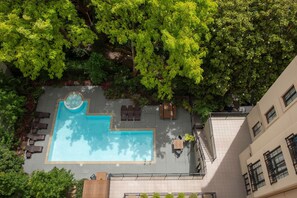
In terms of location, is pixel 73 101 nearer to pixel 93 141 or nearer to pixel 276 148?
pixel 93 141

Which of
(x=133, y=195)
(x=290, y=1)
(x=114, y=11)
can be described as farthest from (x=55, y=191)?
(x=290, y=1)

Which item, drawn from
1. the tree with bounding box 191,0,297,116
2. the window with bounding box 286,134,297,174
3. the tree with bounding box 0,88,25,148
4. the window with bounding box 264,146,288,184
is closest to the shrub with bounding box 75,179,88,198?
the tree with bounding box 0,88,25,148

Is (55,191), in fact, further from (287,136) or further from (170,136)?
(287,136)

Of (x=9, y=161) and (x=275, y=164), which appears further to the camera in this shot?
(x=9, y=161)

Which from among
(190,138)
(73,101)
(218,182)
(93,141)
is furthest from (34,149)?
(218,182)

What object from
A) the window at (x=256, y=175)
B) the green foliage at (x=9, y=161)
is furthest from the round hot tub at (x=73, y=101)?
the window at (x=256, y=175)

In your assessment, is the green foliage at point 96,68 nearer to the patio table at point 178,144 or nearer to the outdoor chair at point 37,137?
the outdoor chair at point 37,137
